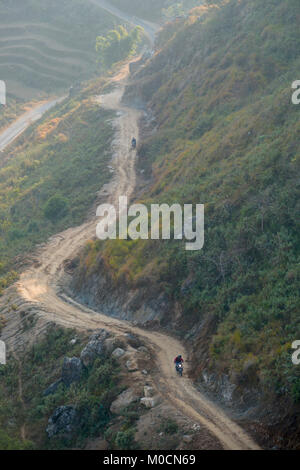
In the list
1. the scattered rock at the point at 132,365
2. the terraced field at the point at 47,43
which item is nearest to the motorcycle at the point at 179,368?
the scattered rock at the point at 132,365

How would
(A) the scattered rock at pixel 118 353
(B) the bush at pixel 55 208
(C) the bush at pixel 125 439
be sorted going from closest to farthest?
(C) the bush at pixel 125 439 → (A) the scattered rock at pixel 118 353 → (B) the bush at pixel 55 208

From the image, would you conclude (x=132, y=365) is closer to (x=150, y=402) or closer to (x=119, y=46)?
(x=150, y=402)

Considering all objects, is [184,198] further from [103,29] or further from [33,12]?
[33,12]

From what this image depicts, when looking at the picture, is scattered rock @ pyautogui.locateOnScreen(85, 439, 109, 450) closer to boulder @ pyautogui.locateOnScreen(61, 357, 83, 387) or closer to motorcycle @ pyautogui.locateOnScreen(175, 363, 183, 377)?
boulder @ pyautogui.locateOnScreen(61, 357, 83, 387)

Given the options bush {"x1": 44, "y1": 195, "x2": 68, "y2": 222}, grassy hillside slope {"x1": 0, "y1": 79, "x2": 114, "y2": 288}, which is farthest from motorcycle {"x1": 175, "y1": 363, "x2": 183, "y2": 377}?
bush {"x1": 44, "y1": 195, "x2": 68, "y2": 222}

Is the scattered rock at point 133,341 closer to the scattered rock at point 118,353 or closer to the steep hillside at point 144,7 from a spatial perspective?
the scattered rock at point 118,353

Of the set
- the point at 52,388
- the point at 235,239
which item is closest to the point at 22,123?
the point at 235,239
